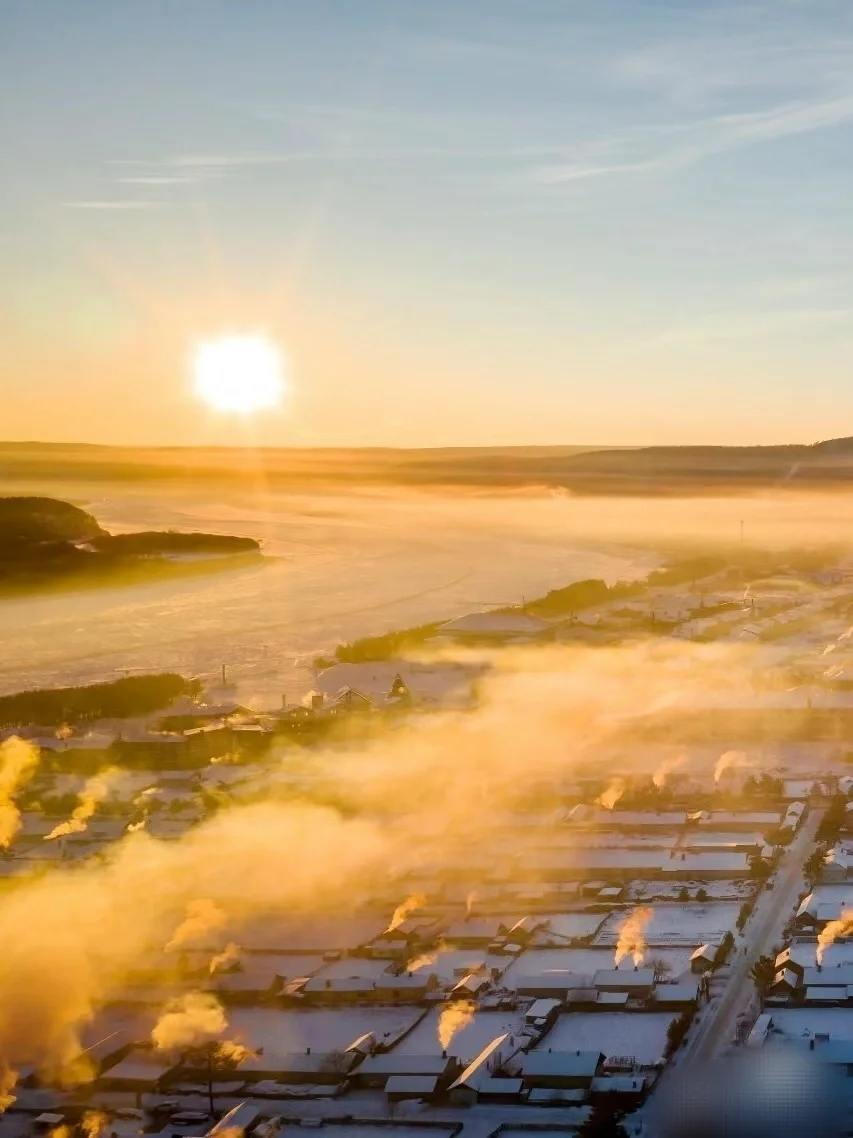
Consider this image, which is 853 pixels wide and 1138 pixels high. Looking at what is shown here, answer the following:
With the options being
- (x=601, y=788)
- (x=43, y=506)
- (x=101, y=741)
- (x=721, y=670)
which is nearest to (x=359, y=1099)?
(x=601, y=788)

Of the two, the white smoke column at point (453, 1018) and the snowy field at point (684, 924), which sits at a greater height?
the white smoke column at point (453, 1018)

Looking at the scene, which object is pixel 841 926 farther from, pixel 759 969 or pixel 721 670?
pixel 721 670

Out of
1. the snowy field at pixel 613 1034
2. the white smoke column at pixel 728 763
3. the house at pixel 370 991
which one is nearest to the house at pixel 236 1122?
the house at pixel 370 991

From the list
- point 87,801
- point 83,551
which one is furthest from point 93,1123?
point 83,551

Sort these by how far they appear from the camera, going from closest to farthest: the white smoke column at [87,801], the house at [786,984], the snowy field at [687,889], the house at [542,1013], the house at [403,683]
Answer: the house at [542,1013]
the house at [786,984]
the snowy field at [687,889]
the white smoke column at [87,801]
the house at [403,683]

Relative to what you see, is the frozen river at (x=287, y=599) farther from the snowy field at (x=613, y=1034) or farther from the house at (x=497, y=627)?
the snowy field at (x=613, y=1034)

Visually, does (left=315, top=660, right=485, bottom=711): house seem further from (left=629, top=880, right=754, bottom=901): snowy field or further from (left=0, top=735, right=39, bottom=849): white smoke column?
(left=629, top=880, right=754, bottom=901): snowy field

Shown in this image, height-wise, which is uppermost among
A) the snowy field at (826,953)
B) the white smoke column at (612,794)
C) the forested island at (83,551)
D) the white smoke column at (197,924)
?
the forested island at (83,551)
